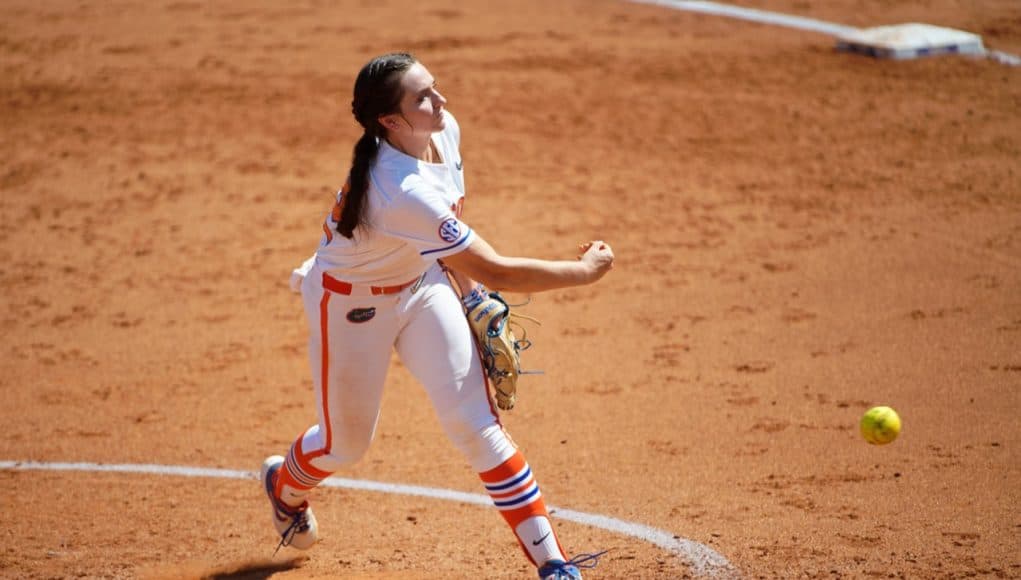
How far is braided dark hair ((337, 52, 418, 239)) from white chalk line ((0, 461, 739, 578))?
6.65 feet

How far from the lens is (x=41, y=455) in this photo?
21.6ft

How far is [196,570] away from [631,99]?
863 cm

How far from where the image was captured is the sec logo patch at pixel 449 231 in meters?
4.14

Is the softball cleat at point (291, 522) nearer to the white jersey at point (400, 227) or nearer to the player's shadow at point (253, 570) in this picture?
the player's shadow at point (253, 570)

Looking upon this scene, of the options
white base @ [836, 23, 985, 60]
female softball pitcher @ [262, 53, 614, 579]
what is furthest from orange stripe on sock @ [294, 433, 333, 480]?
white base @ [836, 23, 985, 60]

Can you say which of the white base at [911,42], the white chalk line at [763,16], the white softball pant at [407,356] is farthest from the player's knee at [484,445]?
the white chalk line at [763,16]

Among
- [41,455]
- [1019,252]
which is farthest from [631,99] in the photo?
[41,455]

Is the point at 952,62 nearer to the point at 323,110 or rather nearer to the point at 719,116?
the point at 719,116

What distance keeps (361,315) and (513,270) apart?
0.61 metres

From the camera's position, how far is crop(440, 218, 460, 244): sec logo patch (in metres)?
4.14

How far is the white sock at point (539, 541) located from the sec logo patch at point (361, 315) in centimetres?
94

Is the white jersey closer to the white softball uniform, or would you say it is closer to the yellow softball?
the white softball uniform

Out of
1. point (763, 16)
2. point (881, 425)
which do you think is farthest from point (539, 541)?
point (763, 16)

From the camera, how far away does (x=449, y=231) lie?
414 cm
